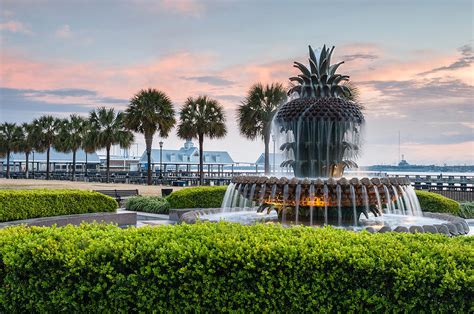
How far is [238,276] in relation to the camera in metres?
4.73

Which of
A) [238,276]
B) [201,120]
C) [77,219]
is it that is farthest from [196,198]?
[201,120]

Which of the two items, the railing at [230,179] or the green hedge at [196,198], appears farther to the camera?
the railing at [230,179]

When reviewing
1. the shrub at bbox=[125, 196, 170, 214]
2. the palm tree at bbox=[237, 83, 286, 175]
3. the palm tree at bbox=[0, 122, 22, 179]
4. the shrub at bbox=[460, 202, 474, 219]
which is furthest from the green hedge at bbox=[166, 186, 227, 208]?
the palm tree at bbox=[0, 122, 22, 179]

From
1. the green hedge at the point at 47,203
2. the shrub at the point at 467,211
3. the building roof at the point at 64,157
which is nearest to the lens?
the green hedge at the point at 47,203

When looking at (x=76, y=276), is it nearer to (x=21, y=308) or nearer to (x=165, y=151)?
(x=21, y=308)

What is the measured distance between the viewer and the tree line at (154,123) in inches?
1531

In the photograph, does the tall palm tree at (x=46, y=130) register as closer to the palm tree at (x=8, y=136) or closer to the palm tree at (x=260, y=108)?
the palm tree at (x=8, y=136)

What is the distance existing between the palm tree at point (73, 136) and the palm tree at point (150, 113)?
23.9 meters

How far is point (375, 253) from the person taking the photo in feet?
15.9

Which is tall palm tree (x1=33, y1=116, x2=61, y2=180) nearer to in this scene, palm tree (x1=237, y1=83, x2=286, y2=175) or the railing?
the railing

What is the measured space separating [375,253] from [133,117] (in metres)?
45.9

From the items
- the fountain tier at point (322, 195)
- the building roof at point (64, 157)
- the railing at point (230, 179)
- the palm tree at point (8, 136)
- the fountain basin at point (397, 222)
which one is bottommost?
the railing at point (230, 179)

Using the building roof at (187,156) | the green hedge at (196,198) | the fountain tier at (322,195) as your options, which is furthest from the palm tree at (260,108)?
the building roof at (187,156)

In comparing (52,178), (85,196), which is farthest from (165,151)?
(85,196)
